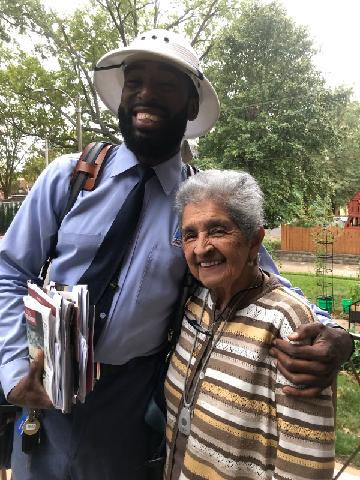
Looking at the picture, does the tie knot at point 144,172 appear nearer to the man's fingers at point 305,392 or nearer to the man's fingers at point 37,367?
the man's fingers at point 37,367

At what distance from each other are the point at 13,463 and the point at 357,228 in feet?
63.3

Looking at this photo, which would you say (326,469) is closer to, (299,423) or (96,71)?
(299,423)

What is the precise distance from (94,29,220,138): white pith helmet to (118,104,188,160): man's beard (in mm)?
186

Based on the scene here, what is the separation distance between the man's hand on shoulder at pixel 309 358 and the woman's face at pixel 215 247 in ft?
0.89

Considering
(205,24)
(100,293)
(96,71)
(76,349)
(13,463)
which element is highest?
(205,24)

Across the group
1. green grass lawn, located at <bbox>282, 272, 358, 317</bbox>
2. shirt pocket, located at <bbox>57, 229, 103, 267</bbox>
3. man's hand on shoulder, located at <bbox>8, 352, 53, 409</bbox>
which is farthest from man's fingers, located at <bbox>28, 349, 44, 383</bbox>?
green grass lawn, located at <bbox>282, 272, 358, 317</bbox>

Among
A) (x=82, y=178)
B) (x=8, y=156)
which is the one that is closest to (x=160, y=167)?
(x=82, y=178)

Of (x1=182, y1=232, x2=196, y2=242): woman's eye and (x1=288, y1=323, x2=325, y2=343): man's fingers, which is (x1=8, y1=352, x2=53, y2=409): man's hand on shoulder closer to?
(x1=182, y1=232, x2=196, y2=242): woman's eye

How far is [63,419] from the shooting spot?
5.61 ft

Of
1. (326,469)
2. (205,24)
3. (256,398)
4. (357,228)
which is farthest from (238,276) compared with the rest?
(357,228)

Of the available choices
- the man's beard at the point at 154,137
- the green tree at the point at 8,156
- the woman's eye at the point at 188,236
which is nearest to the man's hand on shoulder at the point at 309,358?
the woman's eye at the point at 188,236

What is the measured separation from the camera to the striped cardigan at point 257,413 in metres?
1.32

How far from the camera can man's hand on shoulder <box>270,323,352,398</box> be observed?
1.32 m

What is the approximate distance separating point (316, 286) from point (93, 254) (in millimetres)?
10921
